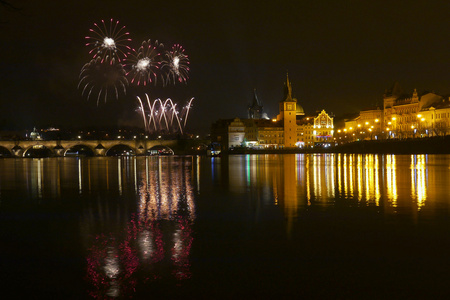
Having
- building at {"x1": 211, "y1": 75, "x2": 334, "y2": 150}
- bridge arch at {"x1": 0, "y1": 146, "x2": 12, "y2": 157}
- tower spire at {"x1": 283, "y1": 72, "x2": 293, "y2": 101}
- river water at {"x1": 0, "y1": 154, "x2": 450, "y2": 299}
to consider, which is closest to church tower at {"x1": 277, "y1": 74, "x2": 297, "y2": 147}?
building at {"x1": 211, "y1": 75, "x2": 334, "y2": 150}

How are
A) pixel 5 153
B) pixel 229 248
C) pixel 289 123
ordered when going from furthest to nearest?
pixel 5 153 < pixel 289 123 < pixel 229 248

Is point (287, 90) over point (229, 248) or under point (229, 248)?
over

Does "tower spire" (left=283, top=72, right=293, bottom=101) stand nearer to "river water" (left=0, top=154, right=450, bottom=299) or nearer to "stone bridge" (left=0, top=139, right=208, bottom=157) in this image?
"stone bridge" (left=0, top=139, right=208, bottom=157)

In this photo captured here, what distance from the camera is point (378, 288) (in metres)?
8.27

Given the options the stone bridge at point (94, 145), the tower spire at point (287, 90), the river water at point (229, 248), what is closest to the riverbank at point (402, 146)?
the tower spire at point (287, 90)

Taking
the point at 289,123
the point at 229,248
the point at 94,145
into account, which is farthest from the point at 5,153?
the point at 229,248

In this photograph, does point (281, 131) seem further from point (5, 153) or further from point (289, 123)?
point (5, 153)

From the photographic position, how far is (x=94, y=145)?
504 feet

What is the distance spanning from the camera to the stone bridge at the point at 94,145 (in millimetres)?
143125

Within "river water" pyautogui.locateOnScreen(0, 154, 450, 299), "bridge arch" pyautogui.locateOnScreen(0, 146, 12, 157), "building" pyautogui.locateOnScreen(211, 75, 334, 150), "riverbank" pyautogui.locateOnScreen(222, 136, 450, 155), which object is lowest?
"river water" pyautogui.locateOnScreen(0, 154, 450, 299)

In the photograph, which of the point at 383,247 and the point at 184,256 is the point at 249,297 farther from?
the point at 383,247

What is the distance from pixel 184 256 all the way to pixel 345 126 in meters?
168

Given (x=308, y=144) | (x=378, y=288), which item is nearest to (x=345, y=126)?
(x=308, y=144)

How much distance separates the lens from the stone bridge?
143 m
